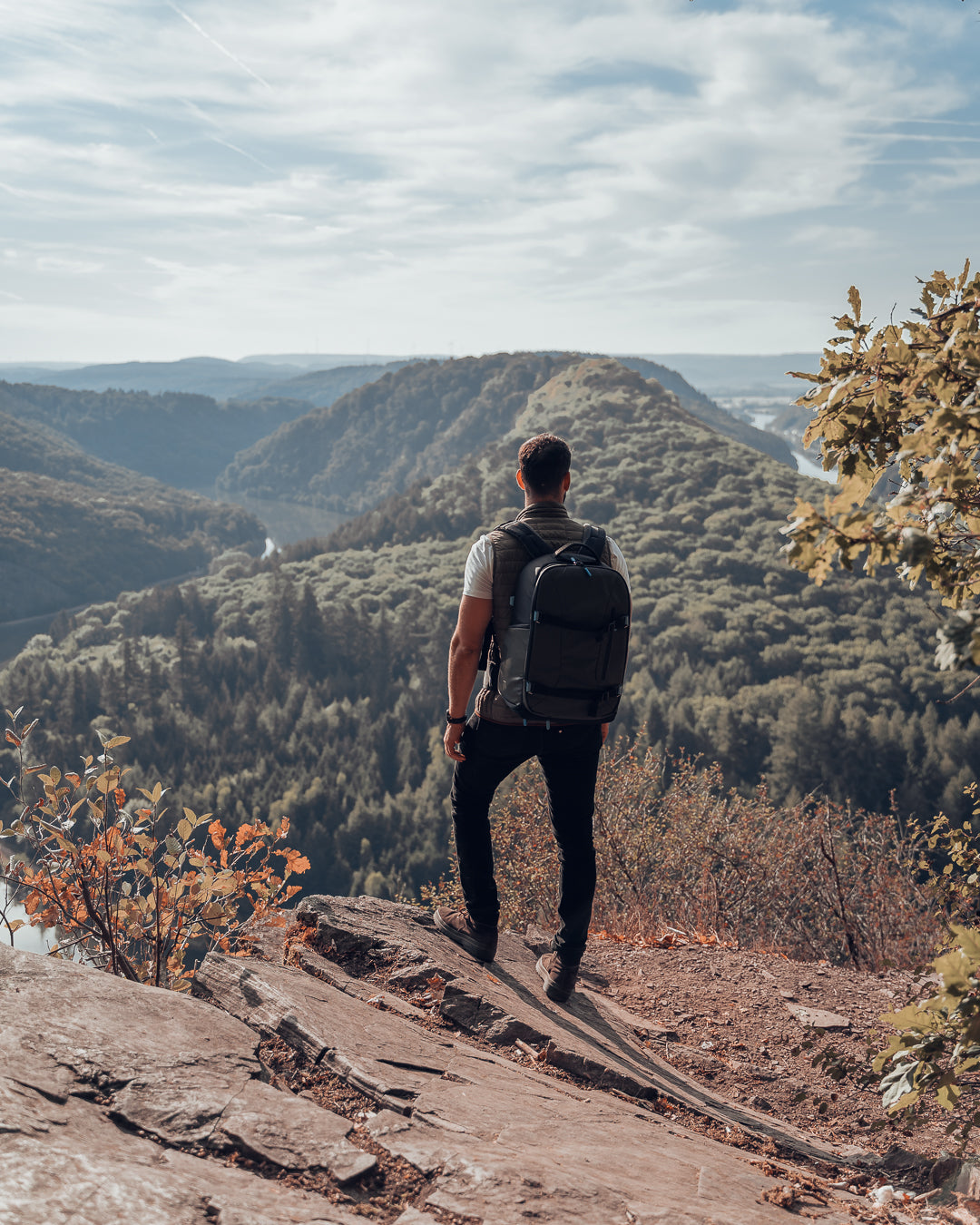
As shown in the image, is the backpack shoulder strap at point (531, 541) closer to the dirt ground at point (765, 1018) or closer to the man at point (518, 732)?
the man at point (518, 732)

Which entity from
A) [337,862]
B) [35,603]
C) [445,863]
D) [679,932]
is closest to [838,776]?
[445,863]

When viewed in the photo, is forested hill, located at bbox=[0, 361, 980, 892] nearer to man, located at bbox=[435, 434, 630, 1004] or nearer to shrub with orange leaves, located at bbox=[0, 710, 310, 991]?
man, located at bbox=[435, 434, 630, 1004]

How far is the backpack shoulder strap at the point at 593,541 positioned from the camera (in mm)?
3123

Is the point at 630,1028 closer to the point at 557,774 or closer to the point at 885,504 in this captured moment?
the point at 557,774

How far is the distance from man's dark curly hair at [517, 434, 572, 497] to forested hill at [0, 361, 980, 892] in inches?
1538

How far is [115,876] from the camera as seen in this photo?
3.56 metres

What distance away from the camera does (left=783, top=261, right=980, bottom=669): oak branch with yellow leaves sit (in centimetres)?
159

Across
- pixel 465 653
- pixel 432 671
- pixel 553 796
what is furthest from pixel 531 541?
pixel 432 671

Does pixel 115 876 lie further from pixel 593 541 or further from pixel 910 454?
pixel 910 454

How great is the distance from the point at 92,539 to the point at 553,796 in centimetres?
16600

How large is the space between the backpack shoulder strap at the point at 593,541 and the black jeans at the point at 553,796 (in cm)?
67

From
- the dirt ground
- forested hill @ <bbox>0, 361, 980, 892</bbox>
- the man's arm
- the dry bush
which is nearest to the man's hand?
the man's arm

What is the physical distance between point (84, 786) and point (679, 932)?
13.2 feet

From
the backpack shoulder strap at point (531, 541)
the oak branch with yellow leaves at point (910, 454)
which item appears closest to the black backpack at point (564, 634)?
the backpack shoulder strap at point (531, 541)
